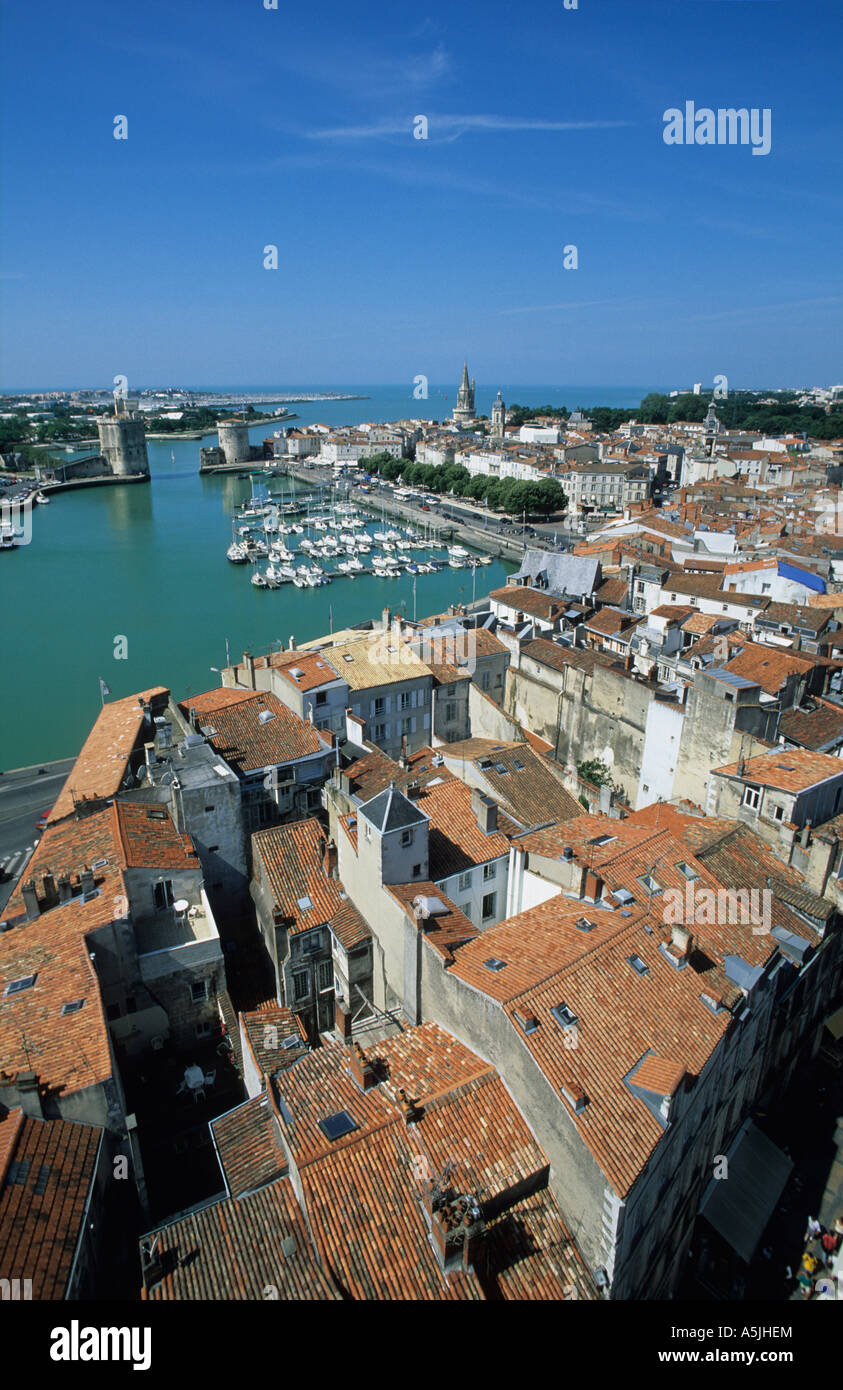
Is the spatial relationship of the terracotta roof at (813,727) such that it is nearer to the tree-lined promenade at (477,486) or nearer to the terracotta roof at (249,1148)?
the terracotta roof at (249,1148)

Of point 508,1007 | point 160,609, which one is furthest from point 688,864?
point 160,609

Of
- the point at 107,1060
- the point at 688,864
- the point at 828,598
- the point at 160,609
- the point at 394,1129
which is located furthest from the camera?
the point at 160,609

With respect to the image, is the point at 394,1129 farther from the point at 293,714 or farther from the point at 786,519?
the point at 786,519

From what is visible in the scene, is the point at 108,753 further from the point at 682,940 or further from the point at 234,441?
the point at 234,441

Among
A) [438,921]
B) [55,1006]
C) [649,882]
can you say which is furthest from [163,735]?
[649,882]

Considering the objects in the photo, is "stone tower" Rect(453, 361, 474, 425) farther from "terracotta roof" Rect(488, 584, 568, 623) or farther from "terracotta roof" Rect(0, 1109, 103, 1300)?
"terracotta roof" Rect(0, 1109, 103, 1300)

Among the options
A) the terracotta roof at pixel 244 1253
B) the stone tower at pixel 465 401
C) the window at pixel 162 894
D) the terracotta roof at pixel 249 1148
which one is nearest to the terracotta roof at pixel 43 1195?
the terracotta roof at pixel 244 1253
